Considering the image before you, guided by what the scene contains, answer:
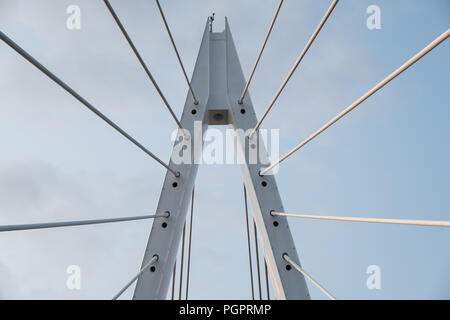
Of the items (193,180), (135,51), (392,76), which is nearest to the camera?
A: (392,76)

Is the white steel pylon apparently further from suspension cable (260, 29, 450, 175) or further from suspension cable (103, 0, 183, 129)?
suspension cable (260, 29, 450, 175)

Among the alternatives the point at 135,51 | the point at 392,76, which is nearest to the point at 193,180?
the point at 135,51

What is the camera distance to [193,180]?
1.58 meters

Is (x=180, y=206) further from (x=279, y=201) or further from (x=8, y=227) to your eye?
(x=8, y=227)

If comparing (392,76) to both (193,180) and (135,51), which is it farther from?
(193,180)

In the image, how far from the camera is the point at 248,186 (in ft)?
5.05

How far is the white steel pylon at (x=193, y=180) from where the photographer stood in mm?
1262

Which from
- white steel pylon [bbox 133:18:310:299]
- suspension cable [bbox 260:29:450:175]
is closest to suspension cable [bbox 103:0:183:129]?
white steel pylon [bbox 133:18:310:299]

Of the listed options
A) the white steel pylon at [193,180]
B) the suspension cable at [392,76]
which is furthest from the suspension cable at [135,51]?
the suspension cable at [392,76]

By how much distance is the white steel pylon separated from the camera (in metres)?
1.26

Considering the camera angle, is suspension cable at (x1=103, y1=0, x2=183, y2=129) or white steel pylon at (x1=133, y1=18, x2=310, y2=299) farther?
white steel pylon at (x1=133, y1=18, x2=310, y2=299)

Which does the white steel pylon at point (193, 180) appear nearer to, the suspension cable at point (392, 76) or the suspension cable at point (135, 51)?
the suspension cable at point (135, 51)
